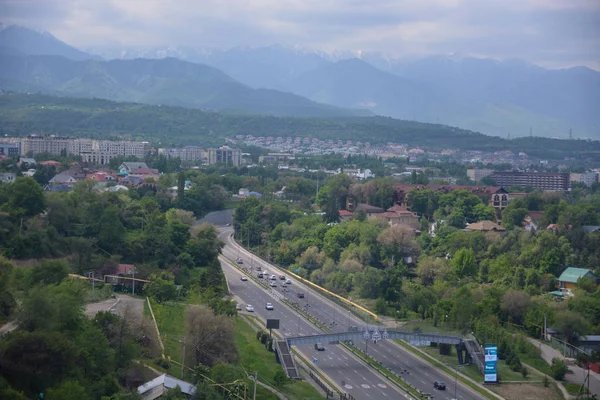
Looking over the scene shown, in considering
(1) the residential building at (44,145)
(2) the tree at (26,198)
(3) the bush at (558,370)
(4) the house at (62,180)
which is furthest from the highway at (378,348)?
(1) the residential building at (44,145)

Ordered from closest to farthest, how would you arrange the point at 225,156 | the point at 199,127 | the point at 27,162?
the point at 27,162 → the point at 225,156 → the point at 199,127

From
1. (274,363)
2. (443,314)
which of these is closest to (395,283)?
(443,314)

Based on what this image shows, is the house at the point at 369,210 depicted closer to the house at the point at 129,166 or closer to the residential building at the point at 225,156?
the house at the point at 129,166

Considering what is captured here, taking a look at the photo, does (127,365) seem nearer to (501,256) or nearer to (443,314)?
→ (443,314)

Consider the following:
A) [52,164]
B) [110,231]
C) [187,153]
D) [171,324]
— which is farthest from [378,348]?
[187,153]

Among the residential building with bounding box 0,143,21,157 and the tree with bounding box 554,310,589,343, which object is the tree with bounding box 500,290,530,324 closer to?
the tree with bounding box 554,310,589,343

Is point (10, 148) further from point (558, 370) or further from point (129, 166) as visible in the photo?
point (558, 370)

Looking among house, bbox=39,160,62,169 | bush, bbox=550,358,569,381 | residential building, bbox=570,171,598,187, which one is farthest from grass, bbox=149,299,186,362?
residential building, bbox=570,171,598,187
